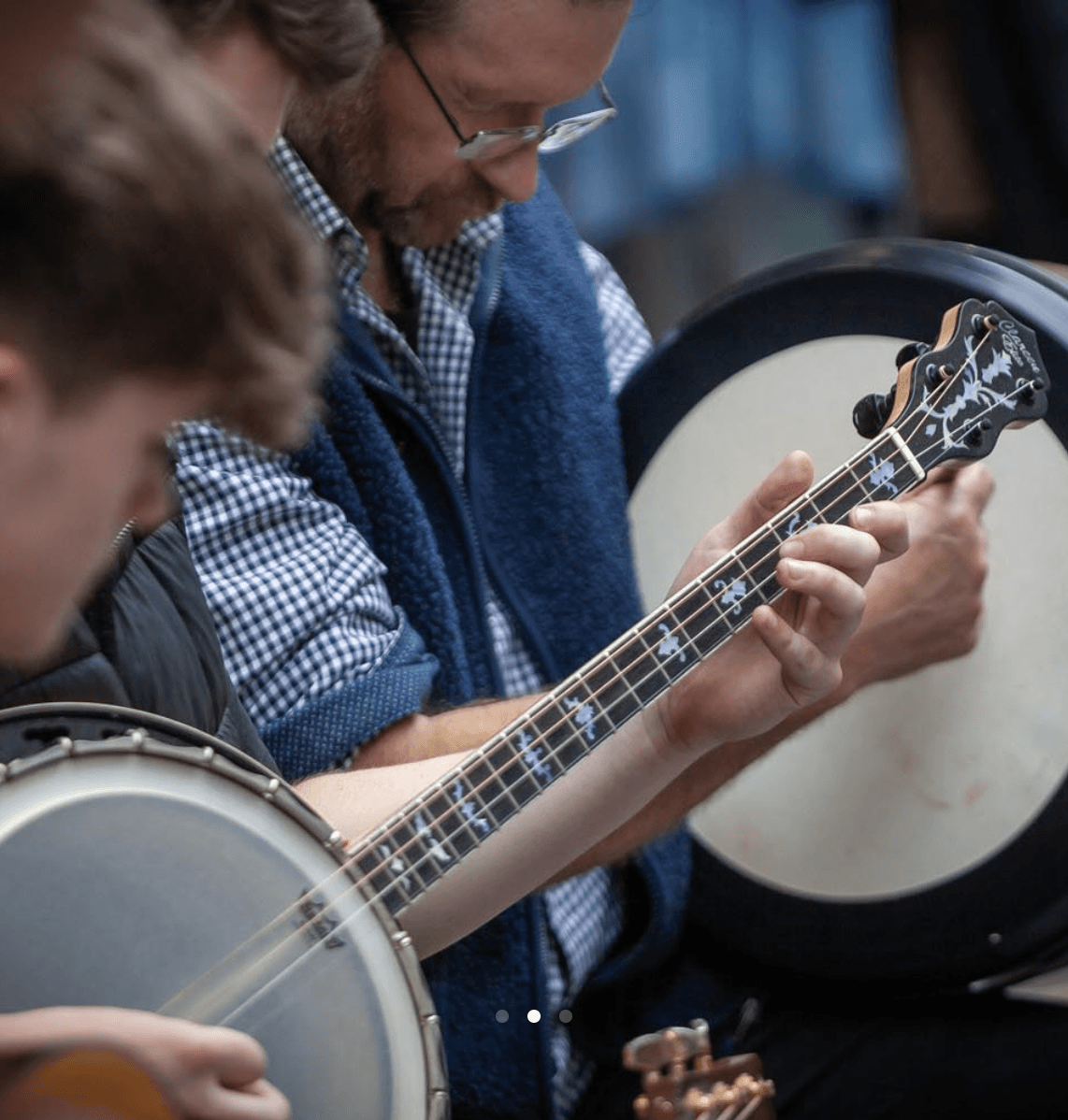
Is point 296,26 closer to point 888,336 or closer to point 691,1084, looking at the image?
point 888,336

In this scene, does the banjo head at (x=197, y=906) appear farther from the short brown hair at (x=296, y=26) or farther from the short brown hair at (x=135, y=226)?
the short brown hair at (x=296, y=26)

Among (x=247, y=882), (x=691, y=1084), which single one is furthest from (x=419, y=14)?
(x=691, y=1084)

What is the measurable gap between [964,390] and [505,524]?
1.23 ft

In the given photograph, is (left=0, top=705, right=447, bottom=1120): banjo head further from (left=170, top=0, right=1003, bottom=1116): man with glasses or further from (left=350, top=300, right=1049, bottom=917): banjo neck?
(left=170, top=0, right=1003, bottom=1116): man with glasses

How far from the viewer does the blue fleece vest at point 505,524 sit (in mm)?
1134

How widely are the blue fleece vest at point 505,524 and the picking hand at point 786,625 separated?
194 mm

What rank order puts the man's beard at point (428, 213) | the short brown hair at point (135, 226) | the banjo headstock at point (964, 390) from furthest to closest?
the man's beard at point (428, 213), the banjo headstock at point (964, 390), the short brown hair at point (135, 226)

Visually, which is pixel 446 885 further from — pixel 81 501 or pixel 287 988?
pixel 81 501

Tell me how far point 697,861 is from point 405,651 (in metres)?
0.33

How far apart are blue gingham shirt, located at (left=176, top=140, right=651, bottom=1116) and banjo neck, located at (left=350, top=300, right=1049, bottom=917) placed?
Answer: 0.61ft

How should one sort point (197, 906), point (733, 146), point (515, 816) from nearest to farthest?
1. point (197, 906)
2. point (515, 816)
3. point (733, 146)

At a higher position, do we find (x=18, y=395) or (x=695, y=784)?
(x=18, y=395)

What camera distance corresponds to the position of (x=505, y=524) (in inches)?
49.6

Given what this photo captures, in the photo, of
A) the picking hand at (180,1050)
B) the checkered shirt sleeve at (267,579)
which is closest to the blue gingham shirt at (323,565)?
the checkered shirt sleeve at (267,579)
